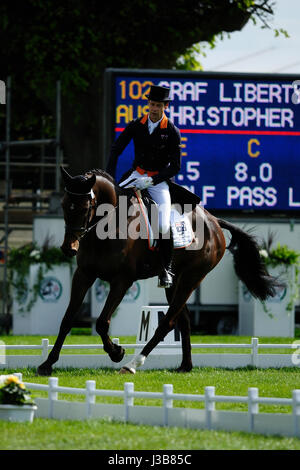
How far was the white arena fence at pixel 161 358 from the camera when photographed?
1087cm

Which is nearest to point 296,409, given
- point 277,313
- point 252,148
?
point 252,148

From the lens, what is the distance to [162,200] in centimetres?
1041

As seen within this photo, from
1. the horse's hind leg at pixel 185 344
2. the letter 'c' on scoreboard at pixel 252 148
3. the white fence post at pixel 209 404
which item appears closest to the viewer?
the white fence post at pixel 209 404

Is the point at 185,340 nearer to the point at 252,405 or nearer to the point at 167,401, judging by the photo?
the point at 167,401

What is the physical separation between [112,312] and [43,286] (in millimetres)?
8854

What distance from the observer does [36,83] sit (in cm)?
2436

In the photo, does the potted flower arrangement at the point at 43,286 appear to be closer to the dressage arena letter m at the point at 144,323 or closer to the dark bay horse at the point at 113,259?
the dressage arena letter m at the point at 144,323

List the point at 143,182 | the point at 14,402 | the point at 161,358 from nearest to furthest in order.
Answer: the point at 14,402
the point at 143,182
the point at 161,358

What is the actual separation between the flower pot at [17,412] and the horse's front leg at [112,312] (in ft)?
7.92

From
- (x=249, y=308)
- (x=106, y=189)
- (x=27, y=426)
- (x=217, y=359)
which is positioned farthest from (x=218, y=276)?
(x=27, y=426)

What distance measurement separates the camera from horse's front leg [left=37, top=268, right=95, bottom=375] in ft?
32.3

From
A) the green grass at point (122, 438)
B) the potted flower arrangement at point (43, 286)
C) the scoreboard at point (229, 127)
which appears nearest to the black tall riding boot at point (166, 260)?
the green grass at point (122, 438)
